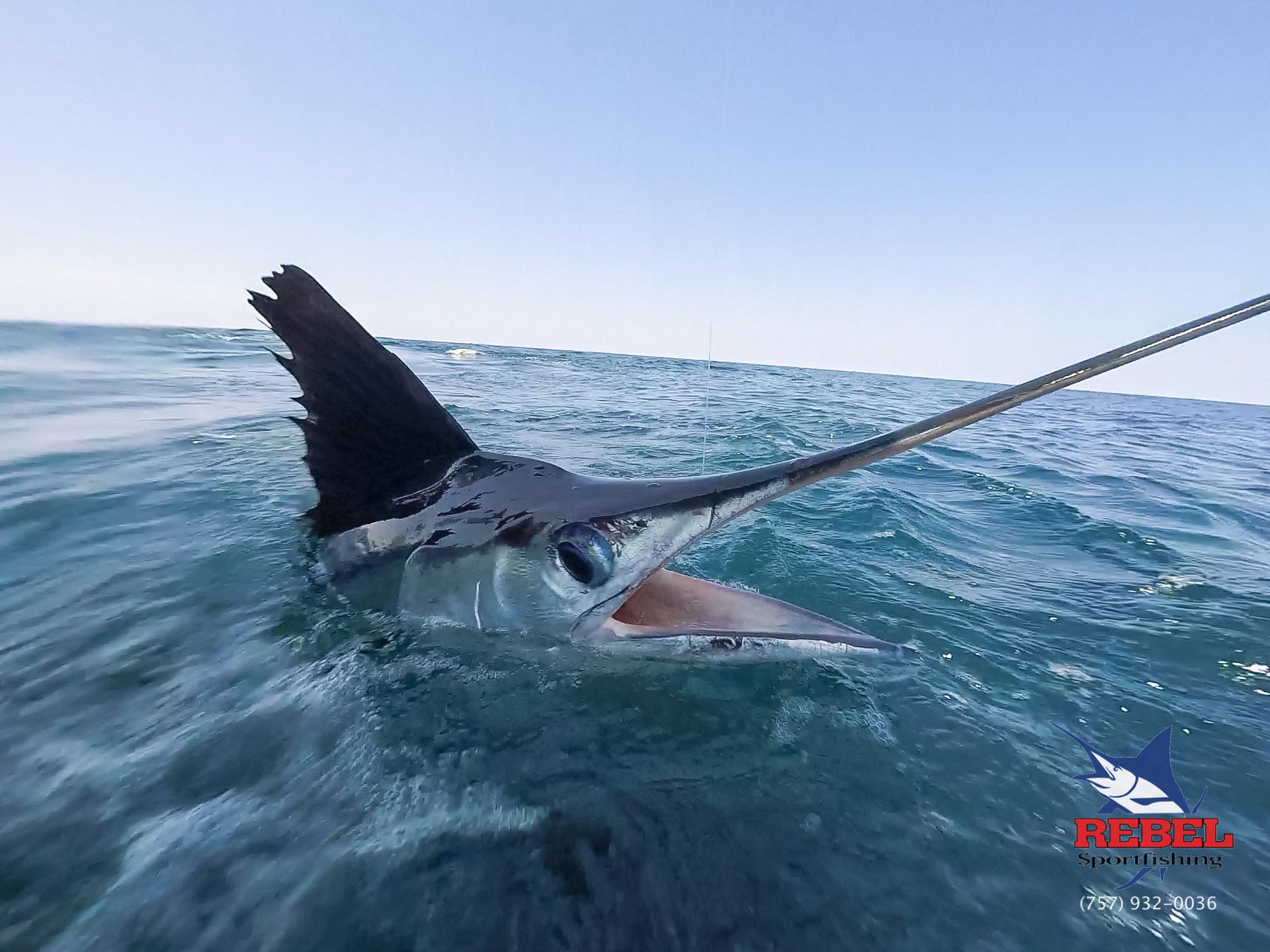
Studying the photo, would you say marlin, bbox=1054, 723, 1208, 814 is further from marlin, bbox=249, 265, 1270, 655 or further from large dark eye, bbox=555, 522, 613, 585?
large dark eye, bbox=555, 522, 613, 585

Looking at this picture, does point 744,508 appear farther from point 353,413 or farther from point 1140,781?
point 353,413

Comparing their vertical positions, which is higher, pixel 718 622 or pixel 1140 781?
pixel 718 622

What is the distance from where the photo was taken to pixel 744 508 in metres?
2.11

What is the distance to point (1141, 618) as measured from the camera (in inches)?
137

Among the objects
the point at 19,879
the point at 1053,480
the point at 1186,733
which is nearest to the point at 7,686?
the point at 19,879

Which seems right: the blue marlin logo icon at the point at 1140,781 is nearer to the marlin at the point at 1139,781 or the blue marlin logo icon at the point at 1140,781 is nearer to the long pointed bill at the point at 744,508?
the marlin at the point at 1139,781

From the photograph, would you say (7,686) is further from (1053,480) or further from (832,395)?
(832,395)

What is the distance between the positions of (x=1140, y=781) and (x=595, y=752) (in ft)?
7.32

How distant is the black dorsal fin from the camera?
2.74 m

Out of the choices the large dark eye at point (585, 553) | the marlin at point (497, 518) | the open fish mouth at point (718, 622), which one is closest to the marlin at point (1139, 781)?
the open fish mouth at point (718, 622)

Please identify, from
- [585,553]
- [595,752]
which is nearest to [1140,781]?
[595,752]

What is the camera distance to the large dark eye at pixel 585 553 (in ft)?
7.60

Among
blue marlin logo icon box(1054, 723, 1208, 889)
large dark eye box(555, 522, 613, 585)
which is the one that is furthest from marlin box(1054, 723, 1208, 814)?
large dark eye box(555, 522, 613, 585)

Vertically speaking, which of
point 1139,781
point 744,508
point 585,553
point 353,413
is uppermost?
point 353,413
